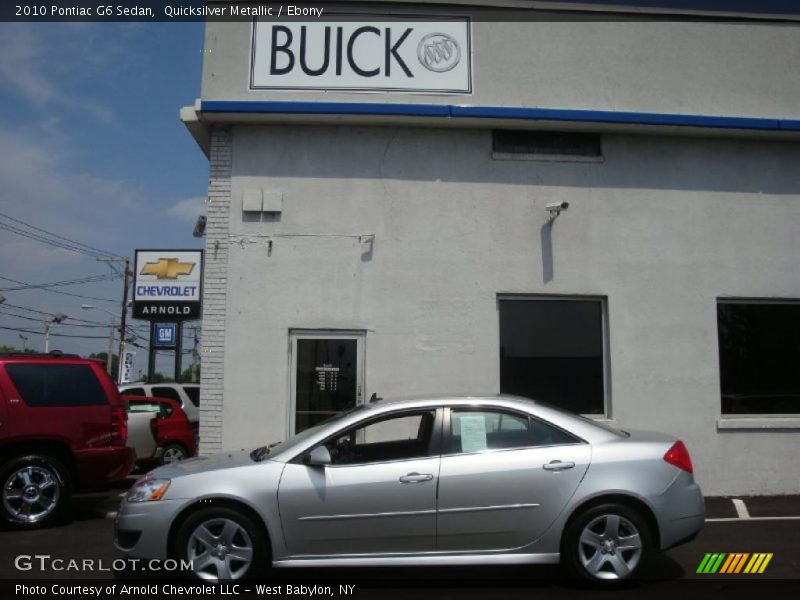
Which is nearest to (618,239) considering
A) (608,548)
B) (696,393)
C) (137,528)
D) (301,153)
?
(696,393)

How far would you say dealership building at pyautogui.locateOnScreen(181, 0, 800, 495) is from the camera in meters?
9.02

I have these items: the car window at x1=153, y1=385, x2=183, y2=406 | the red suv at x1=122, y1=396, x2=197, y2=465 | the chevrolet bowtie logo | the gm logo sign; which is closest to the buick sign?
the red suv at x1=122, y1=396, x2=197, y2=465

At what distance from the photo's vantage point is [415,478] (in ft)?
17.7

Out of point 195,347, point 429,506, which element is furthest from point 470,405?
point 195,347

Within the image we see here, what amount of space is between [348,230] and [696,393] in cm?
485

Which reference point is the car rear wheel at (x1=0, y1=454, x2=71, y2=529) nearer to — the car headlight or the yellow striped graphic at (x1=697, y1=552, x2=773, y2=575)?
the car headlight

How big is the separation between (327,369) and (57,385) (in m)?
3.05

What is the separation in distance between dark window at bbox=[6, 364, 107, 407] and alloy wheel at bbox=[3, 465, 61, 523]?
28.7 inches

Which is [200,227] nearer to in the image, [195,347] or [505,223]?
[505,223]

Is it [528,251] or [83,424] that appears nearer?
[83,424]

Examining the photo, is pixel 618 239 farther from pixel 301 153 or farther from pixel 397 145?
pixel 301 153

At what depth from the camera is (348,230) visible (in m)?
9.20

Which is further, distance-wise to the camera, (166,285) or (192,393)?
(166,285)

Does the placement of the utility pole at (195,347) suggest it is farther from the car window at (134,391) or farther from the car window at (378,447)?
the car window at (378,447)
